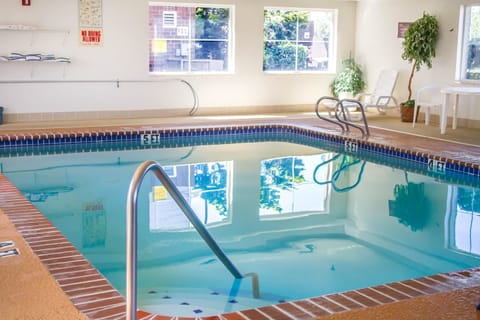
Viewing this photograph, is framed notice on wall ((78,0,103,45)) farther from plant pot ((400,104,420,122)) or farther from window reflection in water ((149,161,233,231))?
plant pot ((400,104,420,122))

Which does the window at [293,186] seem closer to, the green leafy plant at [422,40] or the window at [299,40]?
the green leafy plant at [422,40]

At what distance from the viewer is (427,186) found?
6.69 meters

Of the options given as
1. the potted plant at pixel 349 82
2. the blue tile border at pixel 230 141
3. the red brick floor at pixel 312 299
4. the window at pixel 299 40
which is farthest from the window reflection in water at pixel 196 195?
the potted plant at pixel 349 82

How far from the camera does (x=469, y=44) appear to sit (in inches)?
407

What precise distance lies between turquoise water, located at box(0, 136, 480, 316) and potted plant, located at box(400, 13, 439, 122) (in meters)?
3.44

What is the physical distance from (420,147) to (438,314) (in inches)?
218

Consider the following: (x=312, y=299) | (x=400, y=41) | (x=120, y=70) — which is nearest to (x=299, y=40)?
(x=400, y=41)

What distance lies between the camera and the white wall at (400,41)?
1050 cm

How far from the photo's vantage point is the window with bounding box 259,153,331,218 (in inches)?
229

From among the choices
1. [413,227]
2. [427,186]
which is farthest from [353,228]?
[427,186]

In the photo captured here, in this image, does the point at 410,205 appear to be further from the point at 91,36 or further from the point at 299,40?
the point at 299,40

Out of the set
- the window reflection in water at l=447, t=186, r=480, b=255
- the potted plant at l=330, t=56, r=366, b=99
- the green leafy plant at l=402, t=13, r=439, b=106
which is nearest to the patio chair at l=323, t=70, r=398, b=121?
the potted plant at l=330, t=56, r=366, b=99

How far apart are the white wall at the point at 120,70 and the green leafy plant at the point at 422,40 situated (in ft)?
7.41

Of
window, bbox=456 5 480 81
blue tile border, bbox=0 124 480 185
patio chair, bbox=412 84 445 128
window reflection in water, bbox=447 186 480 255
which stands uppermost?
window, bbox=456 5 480 81
